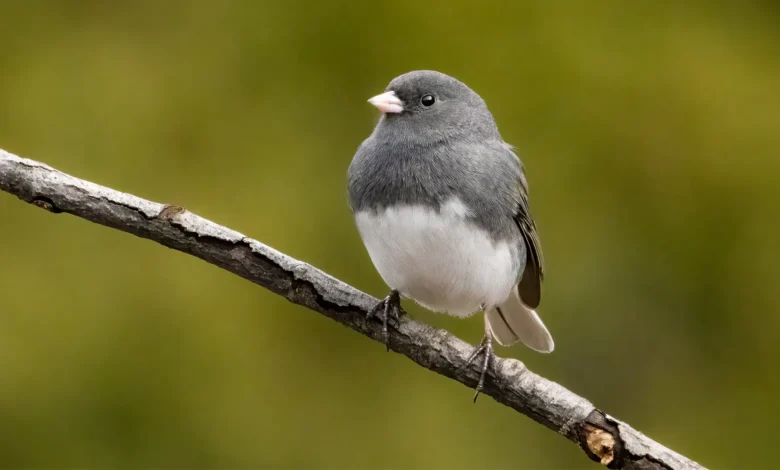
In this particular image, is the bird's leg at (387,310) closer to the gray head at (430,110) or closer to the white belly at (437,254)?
the white belly at (437,254)

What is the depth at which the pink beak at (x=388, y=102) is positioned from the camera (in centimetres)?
163

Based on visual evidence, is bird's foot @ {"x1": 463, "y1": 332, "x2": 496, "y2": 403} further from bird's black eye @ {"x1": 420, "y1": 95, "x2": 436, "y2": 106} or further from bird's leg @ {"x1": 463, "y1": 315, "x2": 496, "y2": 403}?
bird's black eye @ {"x1": 420, "y1": 95, "x2": 436, "y2": 106}

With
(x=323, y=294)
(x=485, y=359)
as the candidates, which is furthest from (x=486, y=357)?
(x=323, y=294)

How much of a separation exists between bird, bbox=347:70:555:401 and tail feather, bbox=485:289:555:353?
0.18 meters

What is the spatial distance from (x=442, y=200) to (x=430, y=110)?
25 cm

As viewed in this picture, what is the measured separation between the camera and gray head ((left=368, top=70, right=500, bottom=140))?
65.1 inches

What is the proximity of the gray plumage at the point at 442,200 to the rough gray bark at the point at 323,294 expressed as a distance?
121mm

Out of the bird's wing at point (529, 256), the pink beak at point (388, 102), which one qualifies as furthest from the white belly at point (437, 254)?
the pink beak at point (388, 102)

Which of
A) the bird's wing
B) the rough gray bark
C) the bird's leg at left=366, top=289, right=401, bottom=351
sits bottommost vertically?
the rough gray bark

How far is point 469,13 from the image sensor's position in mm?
2576

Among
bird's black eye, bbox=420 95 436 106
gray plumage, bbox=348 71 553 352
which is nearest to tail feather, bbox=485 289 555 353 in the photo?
gray plumage, bbox=348 71 553 352

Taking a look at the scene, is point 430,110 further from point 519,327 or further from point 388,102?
point 519,327

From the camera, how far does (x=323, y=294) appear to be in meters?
1.50

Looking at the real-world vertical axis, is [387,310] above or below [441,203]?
below
